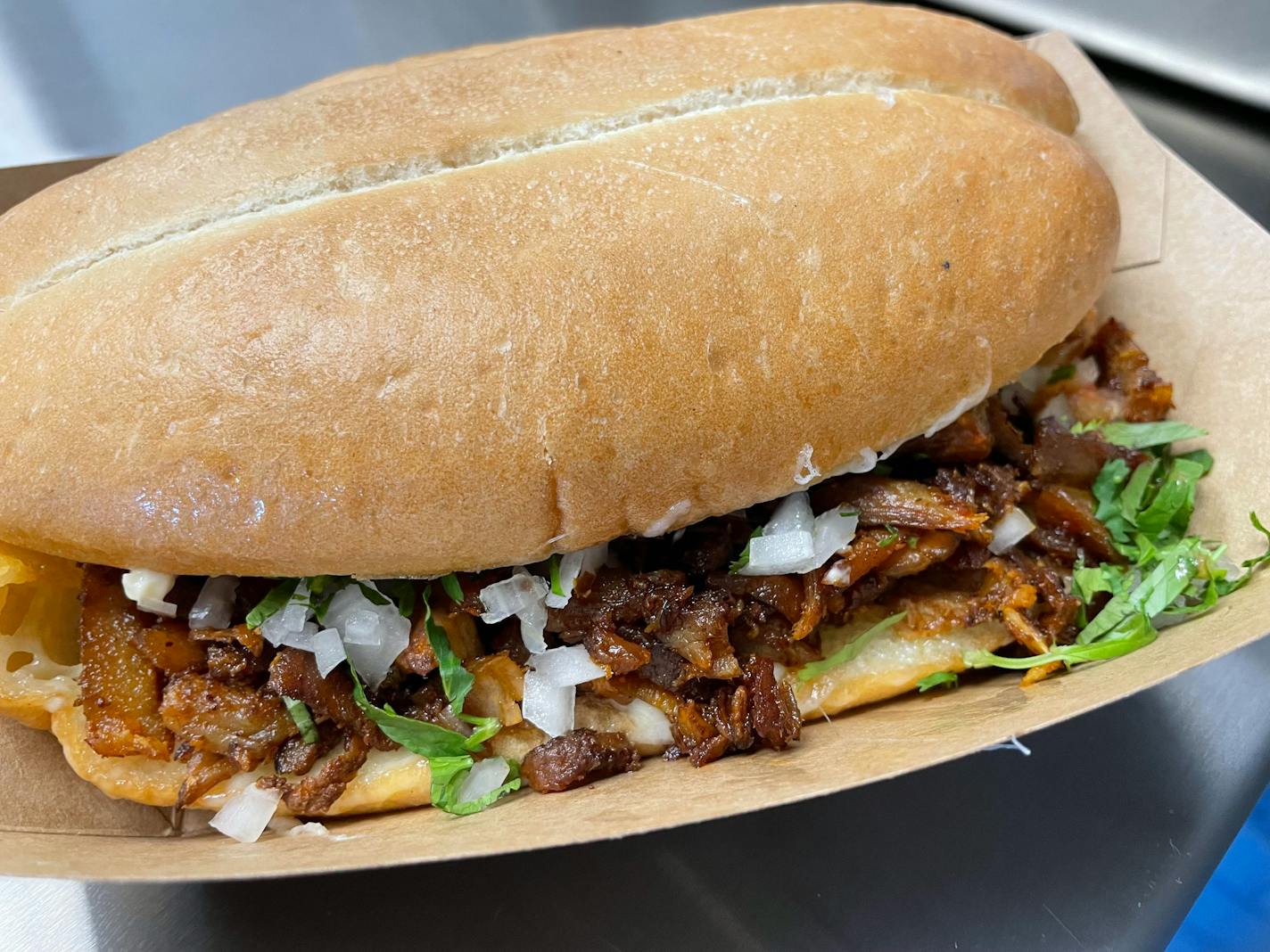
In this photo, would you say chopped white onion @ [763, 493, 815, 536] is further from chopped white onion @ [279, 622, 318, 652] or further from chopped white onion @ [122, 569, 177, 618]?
chopped white onion @ [122, 569, 177, 618]

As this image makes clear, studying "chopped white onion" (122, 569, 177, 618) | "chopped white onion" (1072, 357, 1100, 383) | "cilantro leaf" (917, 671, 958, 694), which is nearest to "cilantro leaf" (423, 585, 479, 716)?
"chopped white onion" (122, 569, 177, 618)

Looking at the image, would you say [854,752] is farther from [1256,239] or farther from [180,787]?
[1256,239]

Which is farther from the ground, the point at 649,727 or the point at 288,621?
the point at 288,621

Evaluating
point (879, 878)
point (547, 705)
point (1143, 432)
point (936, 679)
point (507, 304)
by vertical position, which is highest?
point (507, 304)

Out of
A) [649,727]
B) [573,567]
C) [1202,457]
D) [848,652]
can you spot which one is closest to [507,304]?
[573,567]

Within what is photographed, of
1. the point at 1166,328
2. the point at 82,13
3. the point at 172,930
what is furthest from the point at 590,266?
the point at 82,13

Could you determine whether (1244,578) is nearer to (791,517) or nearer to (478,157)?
(791,517)
